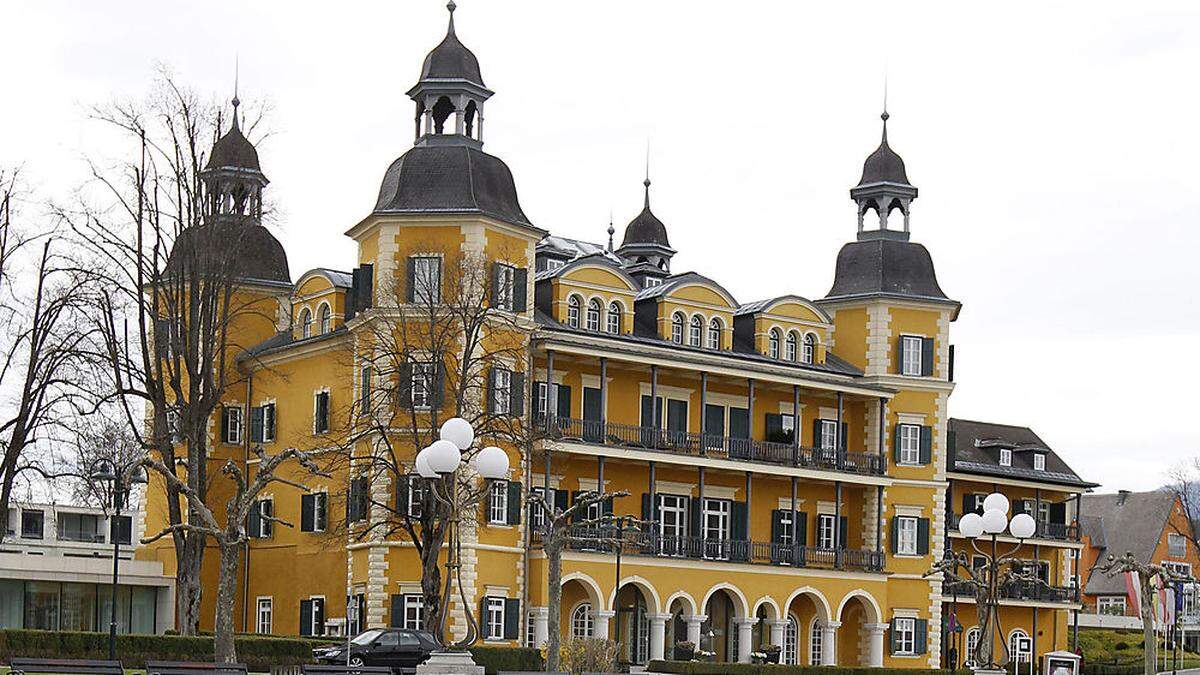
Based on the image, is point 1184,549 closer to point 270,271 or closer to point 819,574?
point 819,574

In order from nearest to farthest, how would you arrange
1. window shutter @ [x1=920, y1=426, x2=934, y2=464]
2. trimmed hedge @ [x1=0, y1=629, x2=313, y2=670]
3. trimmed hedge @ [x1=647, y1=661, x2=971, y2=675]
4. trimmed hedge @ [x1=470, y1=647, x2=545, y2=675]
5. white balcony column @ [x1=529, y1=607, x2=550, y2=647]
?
trimmed hedge @ [x1=0, y1=629, x2=313, y2=670]
trimmed hedge @ [x1=470, y1=647, x2=545, y2=675]
trimmed hedge @ [x1=647, y1=661, x2=971, y2=675]
white balcony column @ [x1=529, y1=607, x2=550, y2=647]
window shutter @ [x1=920, y1=426, x2=934, y2=464]

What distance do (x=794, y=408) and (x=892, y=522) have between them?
5.43 m

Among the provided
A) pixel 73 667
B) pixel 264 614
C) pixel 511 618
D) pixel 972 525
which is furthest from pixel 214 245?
pixel 972 525

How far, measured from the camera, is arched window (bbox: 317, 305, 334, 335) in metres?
59.8

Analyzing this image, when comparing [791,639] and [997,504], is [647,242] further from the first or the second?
[997,504]

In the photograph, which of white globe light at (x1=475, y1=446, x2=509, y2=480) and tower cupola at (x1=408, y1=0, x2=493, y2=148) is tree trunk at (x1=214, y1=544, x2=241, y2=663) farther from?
tower cupola at (x1=408, y1=0, x2=493, y2=148)

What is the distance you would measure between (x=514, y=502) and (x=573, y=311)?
706cm

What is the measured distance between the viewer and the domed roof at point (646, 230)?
7875 cm

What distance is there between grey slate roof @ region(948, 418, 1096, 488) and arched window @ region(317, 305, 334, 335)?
2559cm

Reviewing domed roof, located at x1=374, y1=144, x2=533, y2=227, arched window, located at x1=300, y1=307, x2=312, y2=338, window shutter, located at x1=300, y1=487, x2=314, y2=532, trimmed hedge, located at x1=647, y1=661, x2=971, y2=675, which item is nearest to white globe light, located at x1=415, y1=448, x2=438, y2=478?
trimmed hedge, located at x1=647, y1=661, x2=971, y2=675

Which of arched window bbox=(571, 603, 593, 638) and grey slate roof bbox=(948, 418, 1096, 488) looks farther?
grey slate roof bbox=(948, 418, 1096, 488)

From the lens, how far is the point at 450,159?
56.7 meters

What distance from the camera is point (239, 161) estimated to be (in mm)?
63125

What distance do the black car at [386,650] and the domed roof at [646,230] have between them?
108 feet
